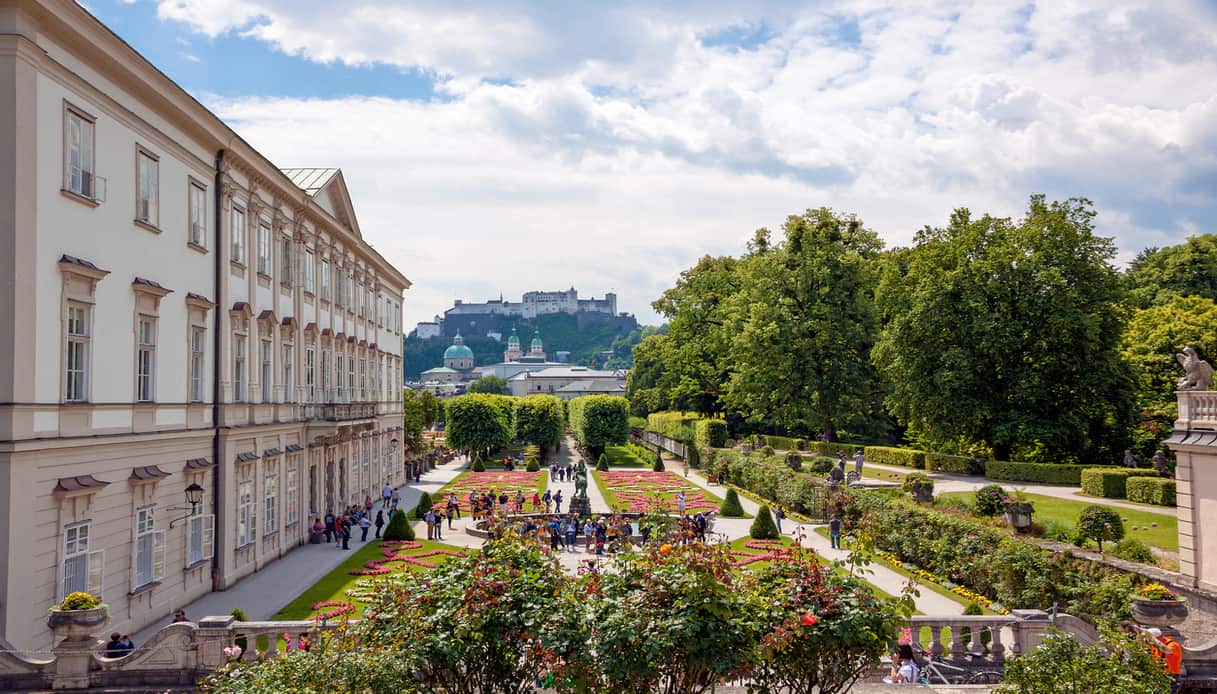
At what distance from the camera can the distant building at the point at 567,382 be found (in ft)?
554

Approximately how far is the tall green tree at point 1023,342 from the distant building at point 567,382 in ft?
401

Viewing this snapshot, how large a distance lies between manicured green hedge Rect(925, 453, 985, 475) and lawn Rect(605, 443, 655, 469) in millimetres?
26860

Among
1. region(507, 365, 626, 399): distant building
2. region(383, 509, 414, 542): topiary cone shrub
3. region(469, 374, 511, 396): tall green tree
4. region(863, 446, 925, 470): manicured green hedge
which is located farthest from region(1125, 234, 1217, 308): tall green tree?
region(469, 374, 511, 396): tall green tree

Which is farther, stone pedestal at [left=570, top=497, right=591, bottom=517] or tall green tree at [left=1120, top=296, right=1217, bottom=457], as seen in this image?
tall green tree at [left=1120, top=296, right=1217, bottom=457]

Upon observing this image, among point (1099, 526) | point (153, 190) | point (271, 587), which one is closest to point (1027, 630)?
point (1099, 526)

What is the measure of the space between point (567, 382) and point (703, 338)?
11342cm

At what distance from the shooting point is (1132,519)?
26703 millimetres

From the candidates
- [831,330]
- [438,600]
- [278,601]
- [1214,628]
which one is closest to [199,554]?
[278,601]

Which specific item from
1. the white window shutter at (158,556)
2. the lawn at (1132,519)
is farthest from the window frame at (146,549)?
the lawn at (1132,519)

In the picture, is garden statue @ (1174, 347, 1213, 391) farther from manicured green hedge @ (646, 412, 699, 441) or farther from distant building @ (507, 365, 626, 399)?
distant building @ (507, 365, 626, 399)

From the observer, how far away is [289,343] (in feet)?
104

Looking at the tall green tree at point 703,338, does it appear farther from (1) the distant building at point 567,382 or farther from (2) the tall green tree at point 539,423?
(1) the distant building at point 567,382

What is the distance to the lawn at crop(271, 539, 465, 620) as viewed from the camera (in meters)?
22.6

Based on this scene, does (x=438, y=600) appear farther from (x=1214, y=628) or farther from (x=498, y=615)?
(x=1214, y=628)
